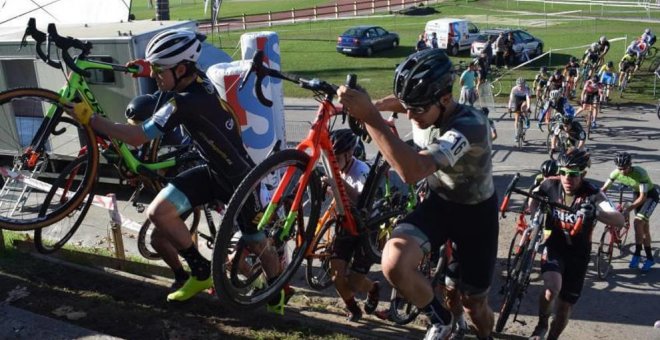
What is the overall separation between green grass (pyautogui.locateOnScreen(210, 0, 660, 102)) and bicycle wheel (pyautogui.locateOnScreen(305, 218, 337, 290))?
1599 cm

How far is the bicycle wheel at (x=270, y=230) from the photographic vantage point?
3.84 meters

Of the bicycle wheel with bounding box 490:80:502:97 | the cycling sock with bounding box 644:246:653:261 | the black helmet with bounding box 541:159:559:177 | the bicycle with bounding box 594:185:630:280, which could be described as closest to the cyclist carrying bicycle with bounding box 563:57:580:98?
the bicycle wheel with bounding box 490:80:502:97

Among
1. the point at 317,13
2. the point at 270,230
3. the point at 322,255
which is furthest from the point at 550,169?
the point at 317,13

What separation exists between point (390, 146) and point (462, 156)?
1.86ft

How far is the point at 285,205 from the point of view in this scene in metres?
4.41

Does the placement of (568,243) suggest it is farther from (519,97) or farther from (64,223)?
(519,97)

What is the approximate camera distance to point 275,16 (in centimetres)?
5072

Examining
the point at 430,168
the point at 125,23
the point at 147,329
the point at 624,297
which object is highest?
the point at 125,23

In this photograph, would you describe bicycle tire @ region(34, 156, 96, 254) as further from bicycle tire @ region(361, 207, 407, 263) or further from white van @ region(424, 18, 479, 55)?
white van @ region(424, 18, 479, 55)

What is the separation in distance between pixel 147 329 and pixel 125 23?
9844 millimetres

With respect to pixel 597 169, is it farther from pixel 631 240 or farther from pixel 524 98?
pixel 631 240

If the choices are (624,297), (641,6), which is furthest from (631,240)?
(641,6)

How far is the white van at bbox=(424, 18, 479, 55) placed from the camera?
30562 mm

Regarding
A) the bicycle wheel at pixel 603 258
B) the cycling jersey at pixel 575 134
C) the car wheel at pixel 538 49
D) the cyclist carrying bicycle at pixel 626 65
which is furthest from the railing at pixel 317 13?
the bicycle wheel at pixel 603 258
